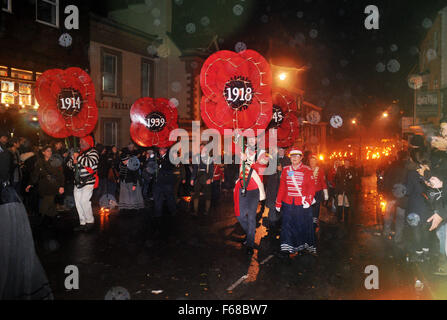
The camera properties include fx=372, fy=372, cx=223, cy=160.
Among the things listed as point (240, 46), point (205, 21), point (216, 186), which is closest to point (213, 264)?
point (216, 186)

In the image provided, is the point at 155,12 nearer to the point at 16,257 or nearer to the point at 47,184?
the point at 47,184

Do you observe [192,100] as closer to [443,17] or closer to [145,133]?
[145,133]

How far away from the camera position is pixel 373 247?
7.77 metres

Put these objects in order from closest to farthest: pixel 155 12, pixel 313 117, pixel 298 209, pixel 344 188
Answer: pixel 298 209
pixel 344 188
pixel 155 12
pixel 313 117

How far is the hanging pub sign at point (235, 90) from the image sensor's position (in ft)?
24.3

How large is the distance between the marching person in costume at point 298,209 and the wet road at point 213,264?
31 cm

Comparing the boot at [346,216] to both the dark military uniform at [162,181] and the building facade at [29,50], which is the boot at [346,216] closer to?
the dark military uniform at [162,181]

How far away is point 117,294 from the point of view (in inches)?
204

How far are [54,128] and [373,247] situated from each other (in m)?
7.64

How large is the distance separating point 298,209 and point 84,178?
496cm

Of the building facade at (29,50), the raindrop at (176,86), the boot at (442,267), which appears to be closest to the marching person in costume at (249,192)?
the boot at (442,267)

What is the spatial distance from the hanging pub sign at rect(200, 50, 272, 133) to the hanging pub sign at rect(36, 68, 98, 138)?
131 inches

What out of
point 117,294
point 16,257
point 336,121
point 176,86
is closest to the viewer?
point 16,257

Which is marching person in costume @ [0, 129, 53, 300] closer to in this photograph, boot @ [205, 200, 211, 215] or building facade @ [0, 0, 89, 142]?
boot @ [205, 200, 211, 215]
